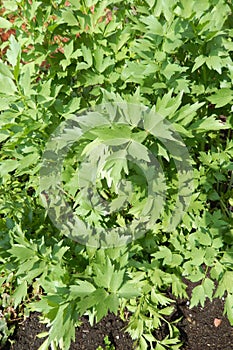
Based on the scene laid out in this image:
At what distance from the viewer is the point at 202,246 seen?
168cm

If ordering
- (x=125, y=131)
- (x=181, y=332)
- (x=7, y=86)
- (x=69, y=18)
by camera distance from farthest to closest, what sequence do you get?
(x=181, y=332), (x=69, y=18), (x=7, y=86), (x=125, y=131)

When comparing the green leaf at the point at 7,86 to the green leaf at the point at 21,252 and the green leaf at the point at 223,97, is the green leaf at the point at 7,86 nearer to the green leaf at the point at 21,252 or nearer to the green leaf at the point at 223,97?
the green leaf at the point at 21,252

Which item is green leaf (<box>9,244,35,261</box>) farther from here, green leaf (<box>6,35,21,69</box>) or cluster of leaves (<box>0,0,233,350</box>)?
green leaf (<box>6,35,21,69</box>)

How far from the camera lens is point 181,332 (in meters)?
2.00

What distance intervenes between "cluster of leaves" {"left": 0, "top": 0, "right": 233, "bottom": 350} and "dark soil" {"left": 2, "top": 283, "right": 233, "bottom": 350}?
136 millimetres

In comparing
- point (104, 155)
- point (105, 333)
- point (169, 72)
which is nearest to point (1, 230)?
point (104, 155)

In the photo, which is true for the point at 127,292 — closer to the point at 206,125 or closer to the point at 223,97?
the point at 206,125

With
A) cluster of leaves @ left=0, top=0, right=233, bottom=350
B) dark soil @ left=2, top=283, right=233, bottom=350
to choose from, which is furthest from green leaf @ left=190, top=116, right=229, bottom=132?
dark soil @ left=2, top=283, right=233, bottom=350

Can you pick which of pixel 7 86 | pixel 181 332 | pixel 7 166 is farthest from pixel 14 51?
pixel 181 332

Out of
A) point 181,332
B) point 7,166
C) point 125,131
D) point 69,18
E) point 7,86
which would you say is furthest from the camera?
point 181,332

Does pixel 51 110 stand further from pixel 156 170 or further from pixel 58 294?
pixel 58 294

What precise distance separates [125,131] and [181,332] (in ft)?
3.74

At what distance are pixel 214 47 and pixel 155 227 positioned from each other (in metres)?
0.72

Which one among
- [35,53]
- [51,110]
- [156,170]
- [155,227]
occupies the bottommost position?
[155,227]
